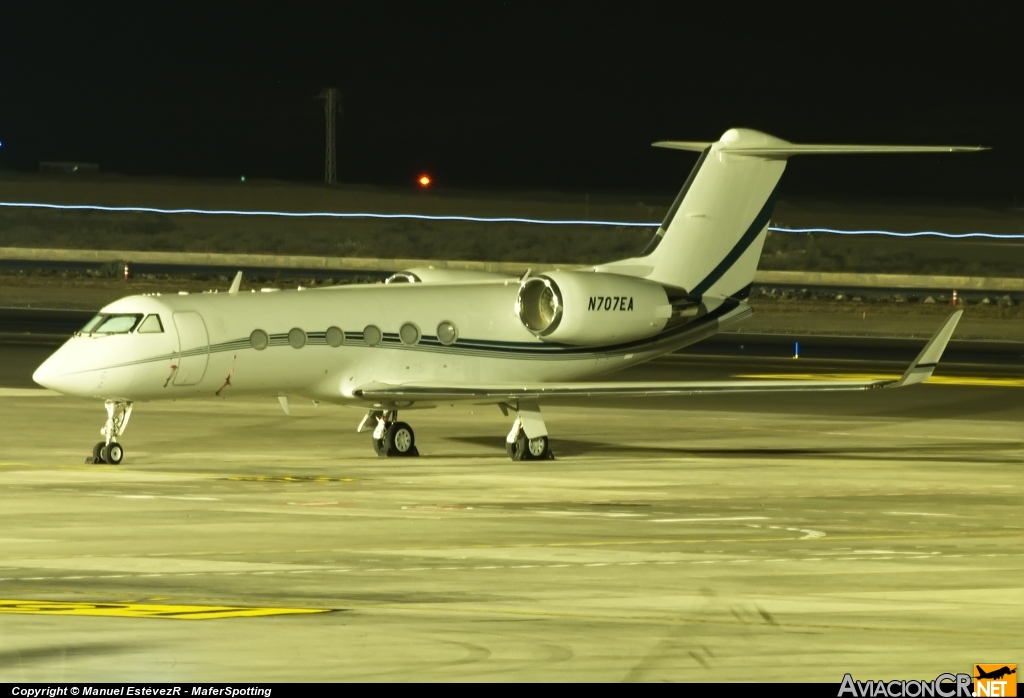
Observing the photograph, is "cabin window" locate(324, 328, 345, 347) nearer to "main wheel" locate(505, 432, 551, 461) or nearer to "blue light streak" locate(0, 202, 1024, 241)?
"main wheel" locate(505, 432, 551, 461)

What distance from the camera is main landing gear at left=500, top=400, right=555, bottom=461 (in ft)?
86.8

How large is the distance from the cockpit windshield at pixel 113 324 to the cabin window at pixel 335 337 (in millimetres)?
2775

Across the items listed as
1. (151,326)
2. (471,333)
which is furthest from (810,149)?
(151,326)

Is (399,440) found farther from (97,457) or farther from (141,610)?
(141,610)

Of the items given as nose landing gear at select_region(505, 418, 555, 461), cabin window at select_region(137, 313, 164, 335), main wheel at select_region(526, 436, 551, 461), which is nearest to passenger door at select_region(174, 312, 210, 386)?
cabin window at select_region(137, 313, 164, 335)

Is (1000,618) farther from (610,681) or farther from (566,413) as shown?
(566,413)

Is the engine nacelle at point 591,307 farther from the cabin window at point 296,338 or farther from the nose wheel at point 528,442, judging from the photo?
the cabin window at point 296,338

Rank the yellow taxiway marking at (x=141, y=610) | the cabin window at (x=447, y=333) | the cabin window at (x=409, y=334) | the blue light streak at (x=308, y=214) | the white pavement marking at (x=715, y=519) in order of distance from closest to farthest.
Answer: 1. the yellow taxiway marking at (x=141, y=610)
2. the white pavement marking at (x=715, y=519)
3. the cabin window at (x=409, y=334)
4. the cabin window at (x=447, y=333)
5. the blue light streak at (x=308, y=214)

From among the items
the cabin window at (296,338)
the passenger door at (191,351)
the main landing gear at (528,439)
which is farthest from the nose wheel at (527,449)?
the passenger door at (191,351)

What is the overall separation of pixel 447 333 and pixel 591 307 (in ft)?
7.39

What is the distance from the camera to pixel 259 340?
26.0 m

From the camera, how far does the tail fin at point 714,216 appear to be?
29.4 meters

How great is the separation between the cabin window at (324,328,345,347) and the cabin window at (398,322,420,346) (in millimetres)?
993

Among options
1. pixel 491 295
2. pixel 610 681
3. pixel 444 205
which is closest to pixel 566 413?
pixel 491 295
